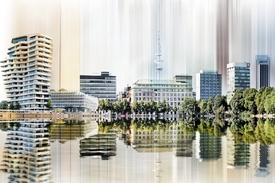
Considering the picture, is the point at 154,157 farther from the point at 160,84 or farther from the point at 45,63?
the point at 160,84

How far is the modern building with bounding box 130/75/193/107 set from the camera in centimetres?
17612

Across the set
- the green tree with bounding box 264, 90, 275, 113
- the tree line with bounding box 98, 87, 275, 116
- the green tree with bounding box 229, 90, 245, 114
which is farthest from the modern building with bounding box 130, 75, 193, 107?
the green tree with bounding box 264, 90, 275, 113

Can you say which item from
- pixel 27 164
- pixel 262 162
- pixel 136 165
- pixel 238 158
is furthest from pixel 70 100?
pixel 262 162

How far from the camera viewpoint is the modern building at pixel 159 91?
17612cm

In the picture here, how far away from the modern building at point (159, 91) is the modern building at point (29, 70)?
5823 cm

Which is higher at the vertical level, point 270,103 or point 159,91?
point 159,91

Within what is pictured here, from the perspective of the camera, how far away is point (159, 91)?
7008 inches

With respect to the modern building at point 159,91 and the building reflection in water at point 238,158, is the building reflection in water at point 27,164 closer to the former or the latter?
the building reflection in water at point 238,158

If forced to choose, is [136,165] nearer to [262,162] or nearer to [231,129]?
[262,162]

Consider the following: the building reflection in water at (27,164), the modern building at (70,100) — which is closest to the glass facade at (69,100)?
the modern building at (70,100)

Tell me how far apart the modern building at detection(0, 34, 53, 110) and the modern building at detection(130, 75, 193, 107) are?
58231mm

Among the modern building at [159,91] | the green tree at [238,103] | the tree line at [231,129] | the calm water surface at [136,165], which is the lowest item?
the tree line at [231,129]

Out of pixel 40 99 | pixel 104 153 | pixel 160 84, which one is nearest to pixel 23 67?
pixel 40 99

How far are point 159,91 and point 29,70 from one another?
74535 mm
